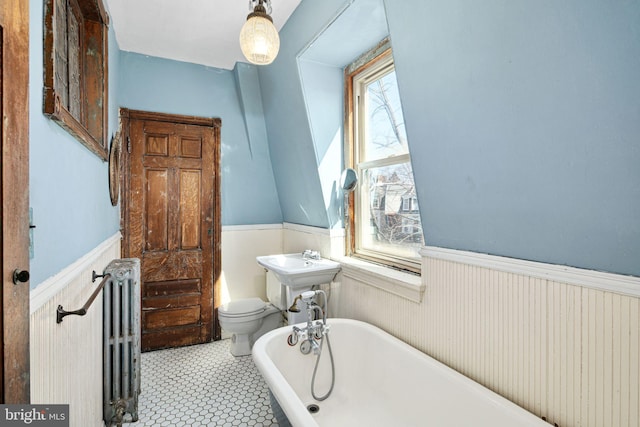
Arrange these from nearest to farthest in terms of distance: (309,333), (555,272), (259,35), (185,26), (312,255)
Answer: (555,272)
(259,35)
(309,333)
(185,26)
(312,255)

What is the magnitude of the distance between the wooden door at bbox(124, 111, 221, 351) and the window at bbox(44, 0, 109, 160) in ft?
3.31

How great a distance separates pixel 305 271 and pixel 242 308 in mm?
884

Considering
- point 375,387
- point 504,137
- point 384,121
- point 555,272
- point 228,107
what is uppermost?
point 228,107

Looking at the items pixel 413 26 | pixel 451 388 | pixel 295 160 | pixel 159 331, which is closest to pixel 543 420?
pixel 451 388

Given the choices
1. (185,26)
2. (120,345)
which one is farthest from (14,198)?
(185,26)

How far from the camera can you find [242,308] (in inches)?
110

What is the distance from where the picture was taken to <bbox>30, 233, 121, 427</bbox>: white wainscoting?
892mm

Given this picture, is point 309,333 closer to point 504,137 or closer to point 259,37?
point 504,137

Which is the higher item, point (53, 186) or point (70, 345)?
point (53, 186)

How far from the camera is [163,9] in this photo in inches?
86.7

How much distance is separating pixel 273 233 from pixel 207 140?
3.62 feet

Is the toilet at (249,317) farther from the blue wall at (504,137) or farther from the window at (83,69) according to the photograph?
the window at (83,69)

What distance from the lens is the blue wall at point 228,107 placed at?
2873mm

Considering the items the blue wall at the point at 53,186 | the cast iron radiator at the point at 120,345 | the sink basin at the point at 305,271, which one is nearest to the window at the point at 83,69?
the blue wall at the point at 53,186
